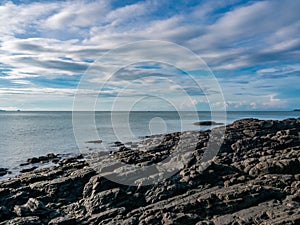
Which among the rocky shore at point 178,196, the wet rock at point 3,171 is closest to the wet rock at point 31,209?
the rocky shore at point 178,196

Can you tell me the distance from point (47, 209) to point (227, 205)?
11457 mm

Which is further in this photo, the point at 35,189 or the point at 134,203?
the point at 35,189

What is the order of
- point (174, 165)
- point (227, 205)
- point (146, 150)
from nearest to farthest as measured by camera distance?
point (227, 205), point (174, 165), point (146, 150)

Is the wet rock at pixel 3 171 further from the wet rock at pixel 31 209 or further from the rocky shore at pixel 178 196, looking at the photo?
the wet rock at pixel 31 209

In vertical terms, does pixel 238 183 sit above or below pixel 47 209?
above

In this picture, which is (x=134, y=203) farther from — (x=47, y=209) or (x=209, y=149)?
(x=209, y=149)

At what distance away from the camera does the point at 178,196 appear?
709 inches

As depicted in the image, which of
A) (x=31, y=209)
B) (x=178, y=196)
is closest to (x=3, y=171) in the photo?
(x=31, y=209)

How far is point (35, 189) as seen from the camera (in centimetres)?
2097

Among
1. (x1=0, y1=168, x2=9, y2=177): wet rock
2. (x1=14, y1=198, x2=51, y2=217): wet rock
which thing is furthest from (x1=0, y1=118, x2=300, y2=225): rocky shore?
(x1=0, y1=168, x2=9, y2=177): wet rock

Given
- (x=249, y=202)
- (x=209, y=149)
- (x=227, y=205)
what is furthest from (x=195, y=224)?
(x=209, y=149)

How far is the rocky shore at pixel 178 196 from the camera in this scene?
15820 millimetres

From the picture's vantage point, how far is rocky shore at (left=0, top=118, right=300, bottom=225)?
15.8 metres

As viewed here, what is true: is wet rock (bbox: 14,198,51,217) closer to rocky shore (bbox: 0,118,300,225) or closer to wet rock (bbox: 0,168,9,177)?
rocky shore (bbox: 0,118,300,225)
